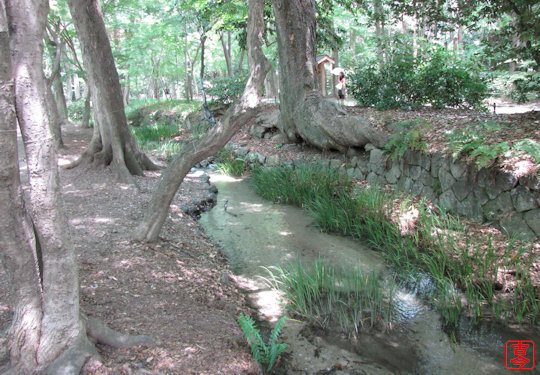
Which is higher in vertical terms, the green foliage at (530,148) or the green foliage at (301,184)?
the green foliage at (530,148)

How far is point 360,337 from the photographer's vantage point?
320 centimetres

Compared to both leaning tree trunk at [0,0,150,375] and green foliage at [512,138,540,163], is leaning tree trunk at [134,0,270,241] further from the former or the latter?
green foliage at [512,138,540,163]

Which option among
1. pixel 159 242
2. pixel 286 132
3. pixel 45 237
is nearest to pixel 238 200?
pixel 286 132

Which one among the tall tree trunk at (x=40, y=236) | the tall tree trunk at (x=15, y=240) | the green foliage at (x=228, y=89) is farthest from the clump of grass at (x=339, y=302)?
the green foliage at (x=228, y=89)

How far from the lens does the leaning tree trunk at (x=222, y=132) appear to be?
12.9 ft

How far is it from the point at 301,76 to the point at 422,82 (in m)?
2.70

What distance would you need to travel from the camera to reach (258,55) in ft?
13.1

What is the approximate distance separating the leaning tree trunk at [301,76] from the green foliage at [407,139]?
162 cm

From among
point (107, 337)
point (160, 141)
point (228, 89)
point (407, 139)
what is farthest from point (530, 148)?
point (228, 89)

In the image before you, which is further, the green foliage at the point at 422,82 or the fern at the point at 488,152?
the green foliage at the point at 422,82

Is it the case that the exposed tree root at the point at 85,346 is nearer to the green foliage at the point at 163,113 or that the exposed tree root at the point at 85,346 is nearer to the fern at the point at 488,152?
the fern at the point at 488,152

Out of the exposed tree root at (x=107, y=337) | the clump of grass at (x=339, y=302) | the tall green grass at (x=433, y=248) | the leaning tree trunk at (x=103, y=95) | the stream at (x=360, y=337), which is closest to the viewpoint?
the exposed tree root at (x=107, y=337)

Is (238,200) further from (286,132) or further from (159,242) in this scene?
(159,242)

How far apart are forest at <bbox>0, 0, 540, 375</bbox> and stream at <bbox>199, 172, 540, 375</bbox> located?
19mm
